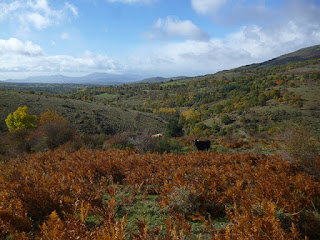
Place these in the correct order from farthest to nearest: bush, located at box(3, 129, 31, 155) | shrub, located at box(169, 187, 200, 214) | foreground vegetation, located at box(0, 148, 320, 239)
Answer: bush, located at box(3, 129, 31, 155) < shrub, located at box(169, 187, 200, 214) < foreground vegetation, located at box(0, 148, 320, 239)

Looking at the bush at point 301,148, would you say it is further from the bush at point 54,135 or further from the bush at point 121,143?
the bush at point 54,135

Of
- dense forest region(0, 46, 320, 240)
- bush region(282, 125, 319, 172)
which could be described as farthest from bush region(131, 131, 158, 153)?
bush region(282, 125, 319, 172)

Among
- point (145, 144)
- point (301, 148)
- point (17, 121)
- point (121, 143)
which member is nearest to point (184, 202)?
point (301, 148)

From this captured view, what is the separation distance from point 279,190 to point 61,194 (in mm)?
4558

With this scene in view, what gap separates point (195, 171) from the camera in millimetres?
5266

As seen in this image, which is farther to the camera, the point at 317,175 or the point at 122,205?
the point at 317,175

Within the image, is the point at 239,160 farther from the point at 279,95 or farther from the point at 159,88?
the point at 159,88

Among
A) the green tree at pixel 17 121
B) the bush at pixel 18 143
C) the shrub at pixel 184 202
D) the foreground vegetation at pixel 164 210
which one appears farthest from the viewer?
the green tree at pixel 17 121

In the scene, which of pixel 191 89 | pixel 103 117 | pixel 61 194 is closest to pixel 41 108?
pixel 103 117

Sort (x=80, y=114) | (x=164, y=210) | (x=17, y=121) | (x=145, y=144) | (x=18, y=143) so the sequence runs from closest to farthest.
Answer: (x=164, y=210), (x=145, y=144), (x=18, y=143), (x=17, y=121), (x=80, y=114)

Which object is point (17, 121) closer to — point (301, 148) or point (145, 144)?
point (145, 144)

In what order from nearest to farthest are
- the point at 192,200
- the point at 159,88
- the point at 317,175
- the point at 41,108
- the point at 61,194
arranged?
the point at 192,200
the point at 61,194
the point at 317,175
the point at 41,108
the point at 159,88

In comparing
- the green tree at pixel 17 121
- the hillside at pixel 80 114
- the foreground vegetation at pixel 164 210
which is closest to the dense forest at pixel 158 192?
the foreground vegetation at pixel 164 210

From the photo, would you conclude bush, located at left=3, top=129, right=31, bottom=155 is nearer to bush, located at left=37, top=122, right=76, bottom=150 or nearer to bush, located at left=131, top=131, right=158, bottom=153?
bush, located at left=37, top=122, right=76, bottom=150
